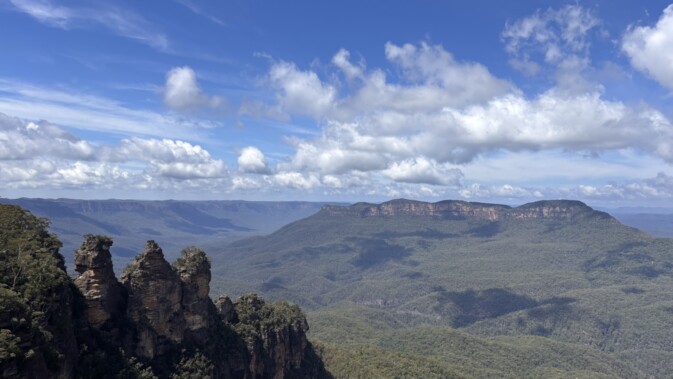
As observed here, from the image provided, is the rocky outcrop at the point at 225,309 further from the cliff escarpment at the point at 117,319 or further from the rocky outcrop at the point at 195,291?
the rocky outcrop at the point at 195,291

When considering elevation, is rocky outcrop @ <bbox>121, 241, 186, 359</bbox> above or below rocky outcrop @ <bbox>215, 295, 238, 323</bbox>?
above

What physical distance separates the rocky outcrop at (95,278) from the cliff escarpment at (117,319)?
0.12 metres

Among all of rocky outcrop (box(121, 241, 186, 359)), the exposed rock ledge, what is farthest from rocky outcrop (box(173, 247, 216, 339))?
rocky outcrop (box(121, 241, 186, 359))

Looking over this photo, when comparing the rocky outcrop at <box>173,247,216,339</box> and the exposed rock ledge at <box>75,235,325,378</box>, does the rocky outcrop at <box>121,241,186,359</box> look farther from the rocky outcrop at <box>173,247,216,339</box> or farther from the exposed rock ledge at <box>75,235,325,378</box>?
the rocky outcrop at <box>173,247,216,339</box>

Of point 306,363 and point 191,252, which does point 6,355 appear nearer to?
point 191,252

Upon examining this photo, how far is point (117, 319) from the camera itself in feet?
198

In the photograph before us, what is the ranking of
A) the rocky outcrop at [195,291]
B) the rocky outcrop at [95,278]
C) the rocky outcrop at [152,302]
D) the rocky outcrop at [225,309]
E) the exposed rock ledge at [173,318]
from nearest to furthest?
the rocky outcrop at [95,278], the exposed rock ledge at [173,318], the rocky outcrop at [152,302], the rocky outcrop at [195,291], the rocky outcrop at [225,309]

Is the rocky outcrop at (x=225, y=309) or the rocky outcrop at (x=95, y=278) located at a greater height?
the rocky outcrop at (x=95, y=278)

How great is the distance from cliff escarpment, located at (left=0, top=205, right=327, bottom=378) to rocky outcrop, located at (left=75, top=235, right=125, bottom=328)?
0.39 ft

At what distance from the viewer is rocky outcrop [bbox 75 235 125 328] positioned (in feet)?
185

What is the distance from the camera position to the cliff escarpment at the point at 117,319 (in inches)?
1673

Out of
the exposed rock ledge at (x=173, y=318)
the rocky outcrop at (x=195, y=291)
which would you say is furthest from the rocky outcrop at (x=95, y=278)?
the rocky outcrop at (x=195, y=291)

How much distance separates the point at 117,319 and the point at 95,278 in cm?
654

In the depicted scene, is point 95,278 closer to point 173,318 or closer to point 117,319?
point 117,319
